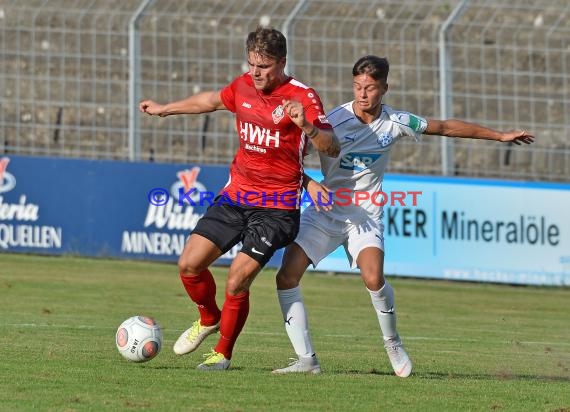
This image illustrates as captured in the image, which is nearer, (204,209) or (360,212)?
(360,212)

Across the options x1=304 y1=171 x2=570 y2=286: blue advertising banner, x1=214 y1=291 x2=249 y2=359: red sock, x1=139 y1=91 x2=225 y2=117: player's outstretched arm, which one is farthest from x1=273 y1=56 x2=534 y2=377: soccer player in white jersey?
x1=304 y1=171 x2=570 y2=286: blue advertising banner

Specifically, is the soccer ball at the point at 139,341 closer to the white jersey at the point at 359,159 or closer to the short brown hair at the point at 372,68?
the white jersey at the point at 359,159

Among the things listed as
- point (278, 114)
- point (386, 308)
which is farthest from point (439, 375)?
point (278, 114)

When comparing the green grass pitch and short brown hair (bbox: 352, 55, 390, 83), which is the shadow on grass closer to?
the green grass pitch

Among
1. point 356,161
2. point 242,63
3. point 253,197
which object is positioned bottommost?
point 253,197

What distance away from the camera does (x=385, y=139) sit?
8.96 metres

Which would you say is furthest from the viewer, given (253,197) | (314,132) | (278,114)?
(253,197)

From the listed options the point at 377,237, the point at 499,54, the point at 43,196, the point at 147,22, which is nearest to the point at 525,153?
the point at 499,54

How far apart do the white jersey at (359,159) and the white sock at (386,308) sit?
535 mm

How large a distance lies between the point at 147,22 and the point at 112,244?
134 inches

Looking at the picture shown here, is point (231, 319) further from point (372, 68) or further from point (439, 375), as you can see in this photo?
point (372, 68)

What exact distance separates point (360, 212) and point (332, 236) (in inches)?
10.5

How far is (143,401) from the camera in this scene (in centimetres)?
702

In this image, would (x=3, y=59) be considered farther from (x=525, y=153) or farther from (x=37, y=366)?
(x=37, y=366)
